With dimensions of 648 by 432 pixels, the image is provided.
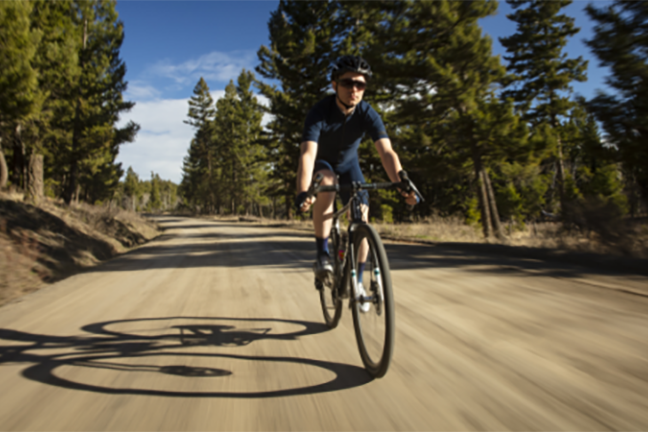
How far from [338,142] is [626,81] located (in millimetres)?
6462

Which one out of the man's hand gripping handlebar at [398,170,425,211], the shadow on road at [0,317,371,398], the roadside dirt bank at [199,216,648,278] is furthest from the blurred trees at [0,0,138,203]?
the roadside dirt bank at [199,216,648,278]

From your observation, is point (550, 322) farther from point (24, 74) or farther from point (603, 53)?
point (24, 74)

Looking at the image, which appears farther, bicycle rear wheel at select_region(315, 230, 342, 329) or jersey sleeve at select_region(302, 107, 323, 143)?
bicycle rear wheel at select_region(315, 230, 342, 329)

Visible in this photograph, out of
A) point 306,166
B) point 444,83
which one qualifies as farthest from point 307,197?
point 444,83

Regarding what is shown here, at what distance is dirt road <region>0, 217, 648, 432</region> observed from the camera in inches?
75.2

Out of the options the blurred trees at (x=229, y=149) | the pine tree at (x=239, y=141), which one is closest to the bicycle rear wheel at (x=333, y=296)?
the blurred trees at (x=229, y=149)

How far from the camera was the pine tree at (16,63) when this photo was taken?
832cm

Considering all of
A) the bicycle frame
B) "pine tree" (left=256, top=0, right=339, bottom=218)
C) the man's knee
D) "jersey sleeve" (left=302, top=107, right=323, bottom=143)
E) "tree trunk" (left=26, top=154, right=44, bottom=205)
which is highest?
"pine tree" (left=256, top=0, right=339, bottom=218)

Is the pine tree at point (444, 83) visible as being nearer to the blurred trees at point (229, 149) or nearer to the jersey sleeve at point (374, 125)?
the jersey sleeve at point (374, 125)

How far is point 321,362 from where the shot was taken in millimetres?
2604

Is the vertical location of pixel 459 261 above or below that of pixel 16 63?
below

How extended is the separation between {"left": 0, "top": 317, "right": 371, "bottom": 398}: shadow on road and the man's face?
1976 mm

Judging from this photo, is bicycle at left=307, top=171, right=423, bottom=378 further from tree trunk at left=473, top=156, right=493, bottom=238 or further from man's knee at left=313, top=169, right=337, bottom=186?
tree trunk at left=473, top=156, right=493, bottom=238

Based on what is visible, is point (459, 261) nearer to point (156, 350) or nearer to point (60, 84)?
point (156, 350)
